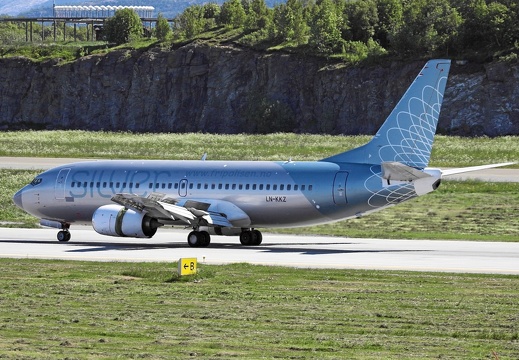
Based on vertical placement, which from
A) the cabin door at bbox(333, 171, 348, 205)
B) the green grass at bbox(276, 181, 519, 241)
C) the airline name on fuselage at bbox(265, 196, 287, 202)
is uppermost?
the cabin door at bbox(333, 171, 348, 205)

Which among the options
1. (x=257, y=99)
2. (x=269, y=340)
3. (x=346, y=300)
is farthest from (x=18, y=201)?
(x=257, y=99)

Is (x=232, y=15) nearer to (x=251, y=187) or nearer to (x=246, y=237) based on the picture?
(x=246, y=237)

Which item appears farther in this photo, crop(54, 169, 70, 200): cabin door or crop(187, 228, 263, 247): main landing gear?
crop(54, 169, 70, 200): cabin door

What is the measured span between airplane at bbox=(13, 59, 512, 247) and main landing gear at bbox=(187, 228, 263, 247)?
0.04 metres

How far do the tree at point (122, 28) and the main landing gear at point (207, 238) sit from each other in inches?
4240

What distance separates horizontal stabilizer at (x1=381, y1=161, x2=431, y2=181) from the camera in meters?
38.1

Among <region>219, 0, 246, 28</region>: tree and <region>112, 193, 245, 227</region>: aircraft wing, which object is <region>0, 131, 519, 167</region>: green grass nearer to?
<region>219, 0, 246, 28</region>: tree

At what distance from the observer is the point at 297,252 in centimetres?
3947

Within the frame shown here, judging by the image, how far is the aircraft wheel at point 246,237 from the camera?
43.5m

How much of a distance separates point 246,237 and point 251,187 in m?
2.26

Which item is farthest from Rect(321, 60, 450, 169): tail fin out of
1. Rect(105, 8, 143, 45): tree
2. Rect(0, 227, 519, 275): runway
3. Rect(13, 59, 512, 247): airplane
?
Rect(105, 8, 143, 45): tree


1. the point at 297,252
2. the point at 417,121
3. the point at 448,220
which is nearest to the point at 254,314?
the point at 297,252

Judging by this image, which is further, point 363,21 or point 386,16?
point 386,16

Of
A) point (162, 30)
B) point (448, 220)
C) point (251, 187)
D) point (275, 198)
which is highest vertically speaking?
point (162, 30)
